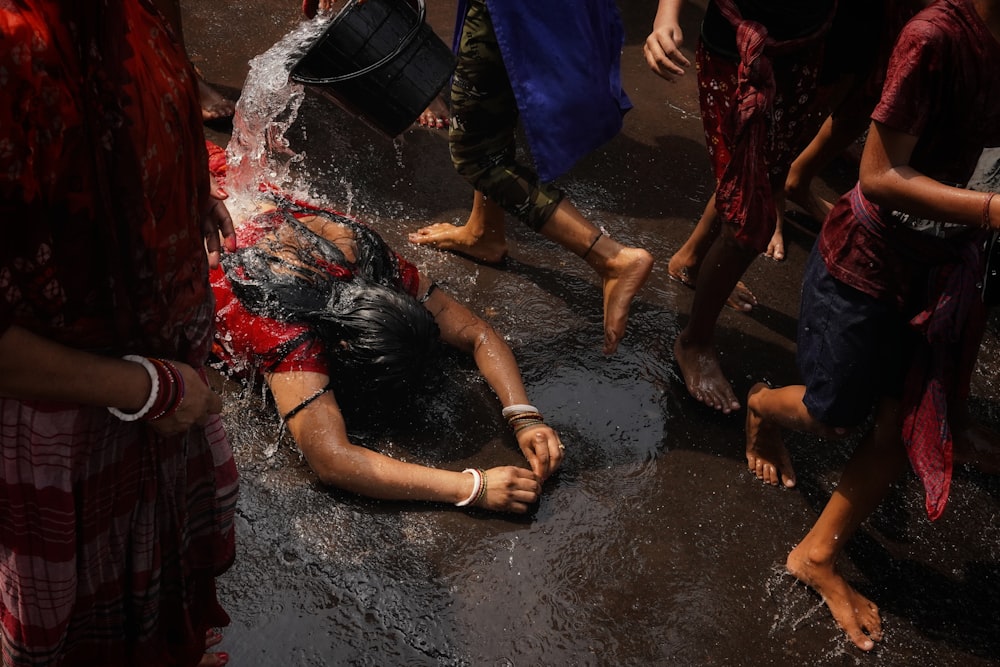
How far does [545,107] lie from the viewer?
2771mm

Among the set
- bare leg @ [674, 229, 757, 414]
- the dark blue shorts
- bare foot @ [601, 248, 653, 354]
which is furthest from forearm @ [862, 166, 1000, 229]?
bare foot @ [601, 248, 653, 354]

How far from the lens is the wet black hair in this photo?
2512 millimetres

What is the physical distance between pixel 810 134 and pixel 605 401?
47.5 inches

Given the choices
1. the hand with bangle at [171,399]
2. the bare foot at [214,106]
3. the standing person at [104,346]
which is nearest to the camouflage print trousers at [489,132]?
the standing person at [104,346]

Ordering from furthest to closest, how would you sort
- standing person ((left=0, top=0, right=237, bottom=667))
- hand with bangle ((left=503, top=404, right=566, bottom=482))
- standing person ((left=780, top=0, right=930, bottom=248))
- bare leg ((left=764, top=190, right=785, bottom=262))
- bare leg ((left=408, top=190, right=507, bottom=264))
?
bare leg ((left=764, top=190, right=785, bottom=262))
bare leg ((left=408, top=190, right=507, bottom=264))
standing person ((left=780, top=0, right=930, bottom=248))
hand with bangle ((left=503, top=404, right=566, bottom=482))
standing person ((left=0, top=0, right=237, bottom=667))

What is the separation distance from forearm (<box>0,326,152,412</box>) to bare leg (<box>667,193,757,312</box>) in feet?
7.89

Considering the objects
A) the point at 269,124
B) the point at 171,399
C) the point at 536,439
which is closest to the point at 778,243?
the point at 536,439

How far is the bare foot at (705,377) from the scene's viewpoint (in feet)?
9.77

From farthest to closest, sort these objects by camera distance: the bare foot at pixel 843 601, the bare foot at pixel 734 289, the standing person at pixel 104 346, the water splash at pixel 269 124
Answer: the bare foot at pixel 734 289 < the water splash at pixel 269 124 < the bare foot at pixel 843 601 < the standing person at pixel 104 346

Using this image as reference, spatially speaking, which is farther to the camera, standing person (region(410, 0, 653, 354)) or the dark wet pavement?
standing person (region(410, 0, 653, 354))

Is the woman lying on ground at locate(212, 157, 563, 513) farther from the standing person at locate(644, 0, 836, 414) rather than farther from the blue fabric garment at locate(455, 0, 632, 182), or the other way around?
the standing person at locate(644, 0, 836, 414)

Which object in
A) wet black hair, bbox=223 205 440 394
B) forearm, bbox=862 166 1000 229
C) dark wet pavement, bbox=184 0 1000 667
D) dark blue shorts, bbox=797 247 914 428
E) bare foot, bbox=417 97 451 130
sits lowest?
dark wet pavement, bbox=184 0 1000 667

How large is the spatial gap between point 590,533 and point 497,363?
62cm

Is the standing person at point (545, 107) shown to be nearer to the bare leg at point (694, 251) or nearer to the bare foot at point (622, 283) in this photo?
the bare foot at point (622, 283)
